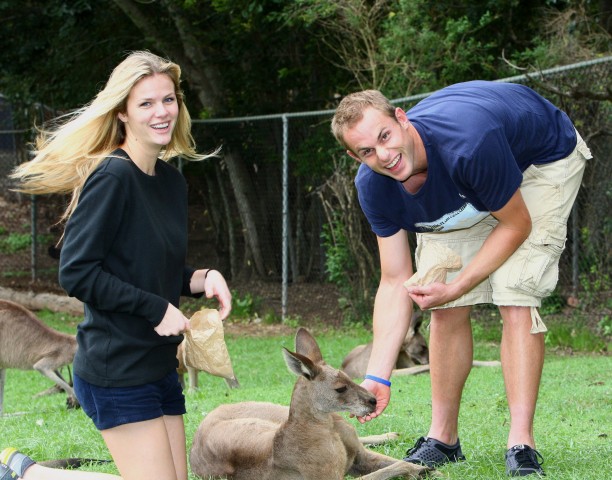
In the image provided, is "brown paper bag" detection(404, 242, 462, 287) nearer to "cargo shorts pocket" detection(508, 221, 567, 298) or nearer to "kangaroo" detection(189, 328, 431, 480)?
"cargo shorts pocket" detection(508, 221, 567, 298)

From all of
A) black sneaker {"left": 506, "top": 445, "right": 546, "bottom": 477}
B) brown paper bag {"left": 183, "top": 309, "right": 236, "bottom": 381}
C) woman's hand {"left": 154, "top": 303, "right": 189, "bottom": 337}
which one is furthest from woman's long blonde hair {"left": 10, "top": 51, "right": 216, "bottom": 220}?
black sneaker {"left": 506, "top": 445, "right": 546, "bottom": 477}

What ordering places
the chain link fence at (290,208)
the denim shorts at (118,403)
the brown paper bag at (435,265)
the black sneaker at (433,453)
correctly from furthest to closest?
the chain link fence at (290,208) → the black sneaker at (433,453) → the brown paper bag at (435,265) → the denim shorts at (118,403)

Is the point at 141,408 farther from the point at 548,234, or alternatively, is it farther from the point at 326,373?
the point at 548,234

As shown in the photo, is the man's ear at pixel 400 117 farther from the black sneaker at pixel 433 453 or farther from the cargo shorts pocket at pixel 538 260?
the black sneaker at pixel 433 453

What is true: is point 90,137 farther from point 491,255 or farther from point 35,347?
point 35,347

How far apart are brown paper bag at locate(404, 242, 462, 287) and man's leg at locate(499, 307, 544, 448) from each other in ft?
1.30

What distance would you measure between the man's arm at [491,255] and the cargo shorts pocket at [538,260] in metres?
0.17

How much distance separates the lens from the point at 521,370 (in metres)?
4.67

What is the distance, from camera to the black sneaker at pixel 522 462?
4.42 m

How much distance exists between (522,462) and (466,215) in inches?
47.3

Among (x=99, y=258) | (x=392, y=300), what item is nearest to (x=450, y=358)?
(x=392, y=300)

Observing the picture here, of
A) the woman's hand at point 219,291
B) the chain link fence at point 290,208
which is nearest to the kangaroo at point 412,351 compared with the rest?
the chain link fence at point 290,208

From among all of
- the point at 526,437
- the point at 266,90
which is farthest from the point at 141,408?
the point at 266,90

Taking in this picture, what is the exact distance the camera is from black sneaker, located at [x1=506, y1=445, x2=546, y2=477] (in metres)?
4.42
